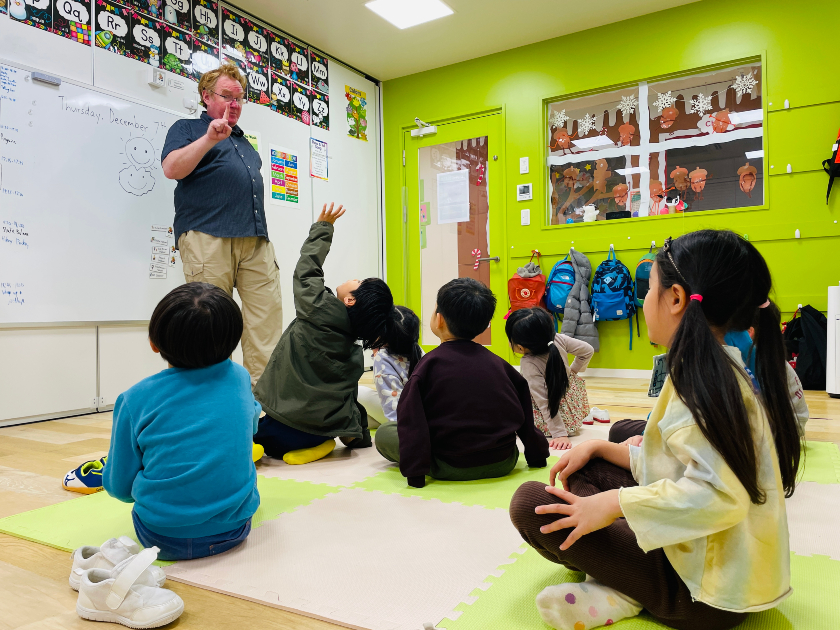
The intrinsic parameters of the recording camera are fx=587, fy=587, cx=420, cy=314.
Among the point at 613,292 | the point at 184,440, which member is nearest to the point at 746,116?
the point at 613,292

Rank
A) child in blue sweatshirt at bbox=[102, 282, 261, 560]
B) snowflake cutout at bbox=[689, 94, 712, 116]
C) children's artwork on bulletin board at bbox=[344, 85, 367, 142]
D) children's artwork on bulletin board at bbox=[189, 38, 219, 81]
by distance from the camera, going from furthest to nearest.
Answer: children's artwork on bulletin board at bbox=[344, 85, 367, 142]
snowflake cutout at bbox=[689, 94, 712, 116]
children's artwork on bulletin board at bbox=[189, 38, 219, 81]
child in blue sweatshirt at bbox=[102, 282, 261, 560]

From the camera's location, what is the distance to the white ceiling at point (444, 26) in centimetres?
401

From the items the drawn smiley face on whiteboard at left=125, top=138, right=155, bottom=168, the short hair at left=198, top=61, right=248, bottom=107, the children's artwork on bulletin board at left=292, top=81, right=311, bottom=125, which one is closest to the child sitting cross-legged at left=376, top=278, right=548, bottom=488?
the short hair at left=198, top=61, right=248, bottom=107

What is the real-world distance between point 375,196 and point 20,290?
3.11 metres

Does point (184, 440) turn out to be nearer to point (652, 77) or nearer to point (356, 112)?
point (652, 77)

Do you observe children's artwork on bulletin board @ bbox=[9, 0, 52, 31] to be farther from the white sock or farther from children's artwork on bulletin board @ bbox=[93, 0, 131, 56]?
the white sock

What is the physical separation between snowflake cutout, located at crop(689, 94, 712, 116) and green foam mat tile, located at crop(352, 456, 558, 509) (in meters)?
3.42

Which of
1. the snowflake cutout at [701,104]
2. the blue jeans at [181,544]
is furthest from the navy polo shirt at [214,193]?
the snowflake cutout at [701,104]

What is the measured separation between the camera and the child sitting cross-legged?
5.38 feet

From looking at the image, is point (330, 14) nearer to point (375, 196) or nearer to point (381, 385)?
point (375, 196)

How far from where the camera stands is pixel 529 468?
1837 millimetres

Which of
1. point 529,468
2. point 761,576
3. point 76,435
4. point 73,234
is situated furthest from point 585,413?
point 73,234

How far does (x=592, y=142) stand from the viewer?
4.55 m

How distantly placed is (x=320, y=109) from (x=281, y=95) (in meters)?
0.43
